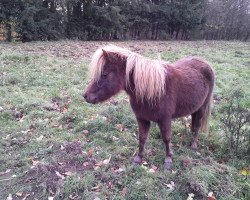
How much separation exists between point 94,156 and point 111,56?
6.46 feet

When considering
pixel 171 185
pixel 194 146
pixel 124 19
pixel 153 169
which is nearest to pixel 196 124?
pixel 194 146

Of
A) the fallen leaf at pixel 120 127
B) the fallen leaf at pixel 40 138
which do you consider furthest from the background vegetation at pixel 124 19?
the fallen leaf at pixel 120 127

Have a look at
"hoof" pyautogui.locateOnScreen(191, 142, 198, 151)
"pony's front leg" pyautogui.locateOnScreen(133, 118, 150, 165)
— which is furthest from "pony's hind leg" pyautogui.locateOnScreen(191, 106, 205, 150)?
"pony's front leg" pyautogui.locateOnScreen(133, 118, 150, 165)

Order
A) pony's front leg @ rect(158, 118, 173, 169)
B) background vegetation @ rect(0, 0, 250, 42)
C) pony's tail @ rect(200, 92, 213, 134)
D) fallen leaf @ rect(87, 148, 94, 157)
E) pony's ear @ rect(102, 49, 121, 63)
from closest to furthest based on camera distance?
1. pony's ear @ rect(102, 49, 121, 63)
2. pony's front leg @ rect(158, 118, 173, 169)
3. fallen leaf @ rect(87, 148, 94, 157)
4. pony's tail @ rect(200, 92, 213, 134)
5. background vegetation @ rect(0, 0, 250, 42)

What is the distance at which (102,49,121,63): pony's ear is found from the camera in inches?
160

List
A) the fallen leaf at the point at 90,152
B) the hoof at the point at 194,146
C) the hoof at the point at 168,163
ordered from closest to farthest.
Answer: the hoof at the point at 168,163, the fallen leaf at the point at 90,152, the hoof at the point at 194,146

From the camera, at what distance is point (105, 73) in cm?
411

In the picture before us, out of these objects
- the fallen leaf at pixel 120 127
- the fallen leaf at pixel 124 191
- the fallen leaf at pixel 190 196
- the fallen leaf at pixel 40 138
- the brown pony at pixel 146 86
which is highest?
the brown pony at pixel 146 86

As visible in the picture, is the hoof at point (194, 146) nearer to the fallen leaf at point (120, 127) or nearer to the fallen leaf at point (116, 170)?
the fallen leaf at point (120, 127)

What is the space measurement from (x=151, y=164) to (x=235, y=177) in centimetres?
136

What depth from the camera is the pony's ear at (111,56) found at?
407cm

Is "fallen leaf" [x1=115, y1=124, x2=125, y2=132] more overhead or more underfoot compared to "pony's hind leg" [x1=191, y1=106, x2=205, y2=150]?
more underfoot

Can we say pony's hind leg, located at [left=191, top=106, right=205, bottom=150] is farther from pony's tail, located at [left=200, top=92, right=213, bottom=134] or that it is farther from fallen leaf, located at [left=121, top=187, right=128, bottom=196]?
fallen leaf, located at [left=121, top=187, right=128, bottom=196]

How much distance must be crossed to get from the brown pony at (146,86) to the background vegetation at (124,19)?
16.0 meters
